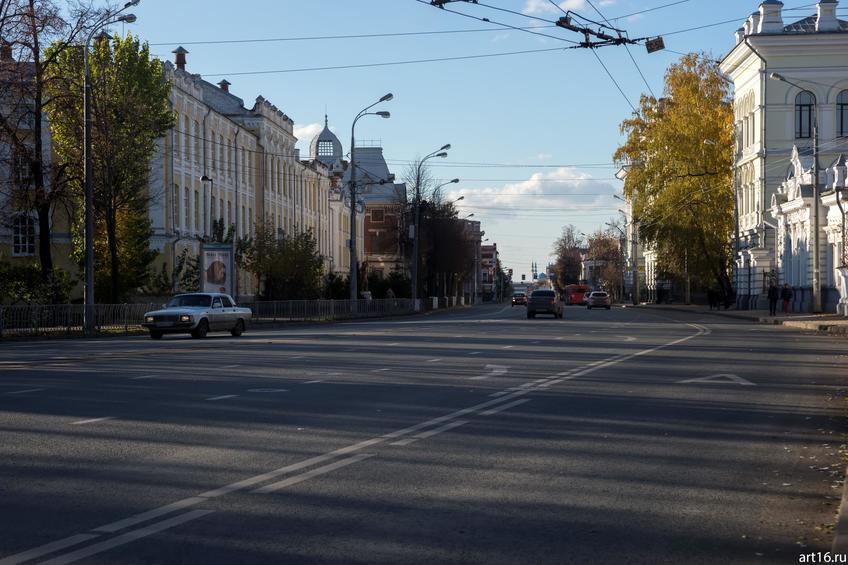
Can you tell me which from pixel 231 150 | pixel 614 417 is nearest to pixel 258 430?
pixel 614 417

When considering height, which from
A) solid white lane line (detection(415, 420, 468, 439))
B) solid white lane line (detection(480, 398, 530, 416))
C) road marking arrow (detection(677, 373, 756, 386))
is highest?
solid white lane line (detection(480, 398, 530, 416))

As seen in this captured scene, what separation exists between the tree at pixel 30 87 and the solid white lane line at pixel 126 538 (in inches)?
1388

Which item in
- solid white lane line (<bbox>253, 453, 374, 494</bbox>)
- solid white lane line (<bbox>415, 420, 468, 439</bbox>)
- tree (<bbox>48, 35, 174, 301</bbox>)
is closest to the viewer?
solid white lane line (<bbox>253, 453, 374, 494</bbox>)

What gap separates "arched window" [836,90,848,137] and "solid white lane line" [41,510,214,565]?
232 ft

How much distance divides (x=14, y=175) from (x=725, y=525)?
41.2 m

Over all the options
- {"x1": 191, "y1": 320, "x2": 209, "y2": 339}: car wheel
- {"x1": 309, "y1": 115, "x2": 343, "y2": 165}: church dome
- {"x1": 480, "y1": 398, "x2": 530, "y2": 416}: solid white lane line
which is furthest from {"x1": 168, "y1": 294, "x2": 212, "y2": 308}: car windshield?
{"x1": 309, "y1": 115, "x2": 343, "y2": 165}: church dome

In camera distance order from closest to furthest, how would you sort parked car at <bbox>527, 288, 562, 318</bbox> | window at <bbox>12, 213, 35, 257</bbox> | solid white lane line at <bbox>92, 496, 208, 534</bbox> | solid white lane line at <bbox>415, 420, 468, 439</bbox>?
solid white lane line at <bbox>92, 496, 208, 534</bbox>, solid white lane line at <bbox>415, 420, 468, 439</bbox>, window at <bbox>12, 213, 35, 257</bbox>, parked car at <bbox>527, 288, 562, 318</bbox>

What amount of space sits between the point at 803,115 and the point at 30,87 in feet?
164

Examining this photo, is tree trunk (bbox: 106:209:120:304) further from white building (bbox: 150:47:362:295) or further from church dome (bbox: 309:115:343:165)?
church dome (bbox: 309:115:343:165)

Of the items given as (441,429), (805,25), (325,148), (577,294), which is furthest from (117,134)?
(577,294)

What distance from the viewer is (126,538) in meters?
6.97

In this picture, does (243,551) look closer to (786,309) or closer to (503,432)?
(503,432)

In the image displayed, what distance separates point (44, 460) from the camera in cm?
988

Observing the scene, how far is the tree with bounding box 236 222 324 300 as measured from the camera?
56938 mm
